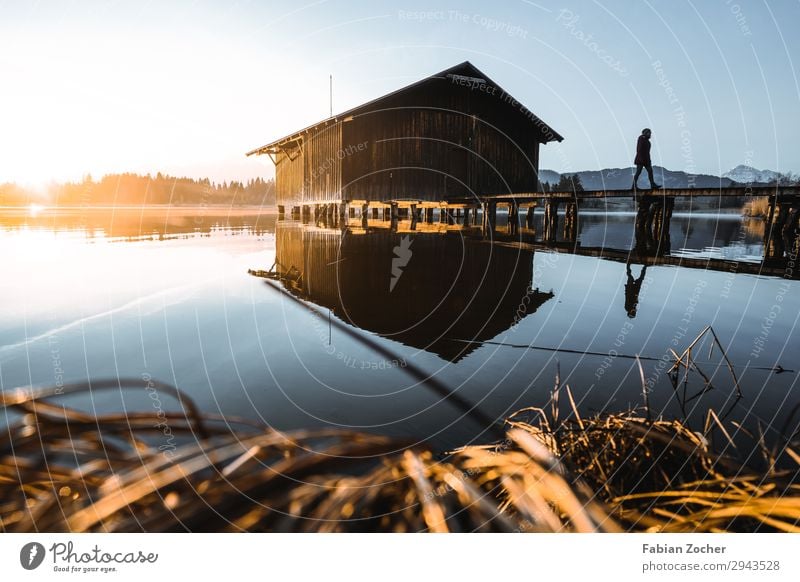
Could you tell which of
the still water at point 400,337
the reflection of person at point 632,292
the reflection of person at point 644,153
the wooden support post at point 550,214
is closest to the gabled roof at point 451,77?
the wooden support post at point 550,214

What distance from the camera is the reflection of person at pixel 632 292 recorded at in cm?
831

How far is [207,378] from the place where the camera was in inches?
193

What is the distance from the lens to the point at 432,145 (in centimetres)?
2509

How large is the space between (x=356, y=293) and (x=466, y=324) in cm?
336

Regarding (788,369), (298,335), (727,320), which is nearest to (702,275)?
(727,320)

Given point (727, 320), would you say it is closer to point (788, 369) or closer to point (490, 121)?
point (788, 369)

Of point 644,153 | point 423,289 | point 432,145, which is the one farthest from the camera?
point 432,145

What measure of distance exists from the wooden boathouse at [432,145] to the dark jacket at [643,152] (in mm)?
8231

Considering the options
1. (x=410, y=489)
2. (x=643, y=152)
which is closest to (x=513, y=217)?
(x=643, y=152)

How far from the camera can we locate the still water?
4.21 m

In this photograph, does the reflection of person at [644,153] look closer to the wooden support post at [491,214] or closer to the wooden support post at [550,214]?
the wooden support post at [550,214]

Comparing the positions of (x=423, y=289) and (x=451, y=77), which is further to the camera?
(x=451, y=77)

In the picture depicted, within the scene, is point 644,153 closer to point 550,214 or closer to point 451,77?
point 550,214

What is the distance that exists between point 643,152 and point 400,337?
15810 mm
